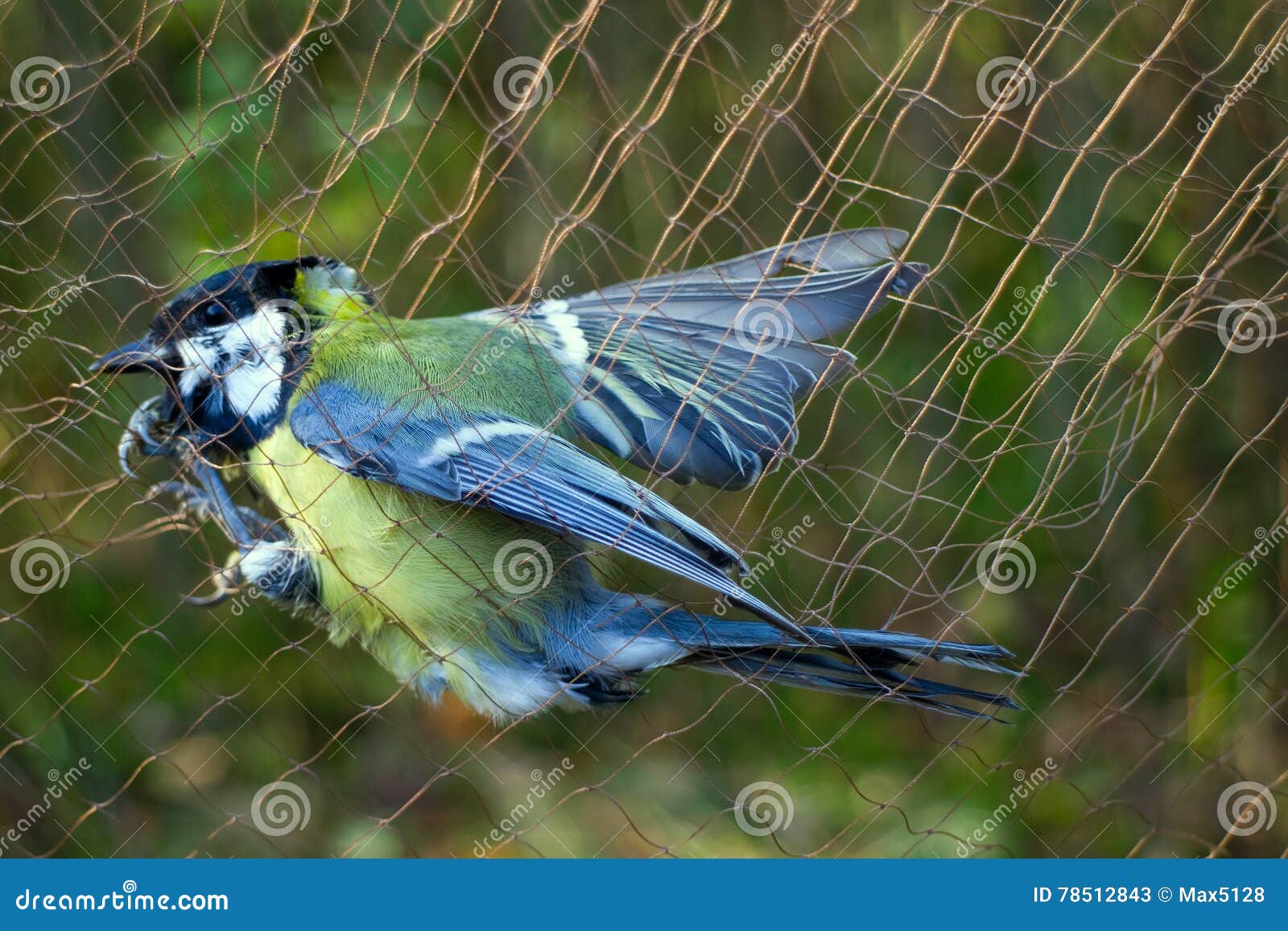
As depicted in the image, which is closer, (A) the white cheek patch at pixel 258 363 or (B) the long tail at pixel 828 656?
(B) the long tail at pixel 828 656

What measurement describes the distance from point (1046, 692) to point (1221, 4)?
4.97ft

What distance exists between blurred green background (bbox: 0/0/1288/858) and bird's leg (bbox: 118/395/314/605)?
0.30 m

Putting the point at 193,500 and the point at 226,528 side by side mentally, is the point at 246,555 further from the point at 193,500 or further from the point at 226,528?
the point at 193,500

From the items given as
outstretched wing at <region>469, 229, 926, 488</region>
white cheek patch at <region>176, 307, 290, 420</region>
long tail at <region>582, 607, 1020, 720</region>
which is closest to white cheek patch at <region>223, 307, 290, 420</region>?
white cheek patch at <region>176, 307, 290, 420</region>

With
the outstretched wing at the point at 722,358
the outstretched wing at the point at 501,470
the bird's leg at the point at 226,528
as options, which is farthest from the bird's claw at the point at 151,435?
the outstretched wing at the point at 722,358

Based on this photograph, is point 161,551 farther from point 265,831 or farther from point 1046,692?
point 1046,692

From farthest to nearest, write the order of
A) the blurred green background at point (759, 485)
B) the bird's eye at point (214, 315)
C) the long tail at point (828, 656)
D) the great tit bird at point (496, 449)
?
the blurred green background at point (759, 485) < the bird's eye at point (214, 315) < the great tit bird at point (496, 449) < the long tail at point (828, 656)

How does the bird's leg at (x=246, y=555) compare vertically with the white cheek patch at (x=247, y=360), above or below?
below

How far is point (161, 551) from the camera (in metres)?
2.66

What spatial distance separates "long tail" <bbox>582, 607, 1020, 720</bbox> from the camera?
1.34m

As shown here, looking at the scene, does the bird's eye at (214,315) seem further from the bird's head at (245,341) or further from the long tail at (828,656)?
the long tail at (828,656)

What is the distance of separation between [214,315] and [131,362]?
138 millimetres

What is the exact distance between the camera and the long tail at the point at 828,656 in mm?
1342

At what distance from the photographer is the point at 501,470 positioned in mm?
1448
